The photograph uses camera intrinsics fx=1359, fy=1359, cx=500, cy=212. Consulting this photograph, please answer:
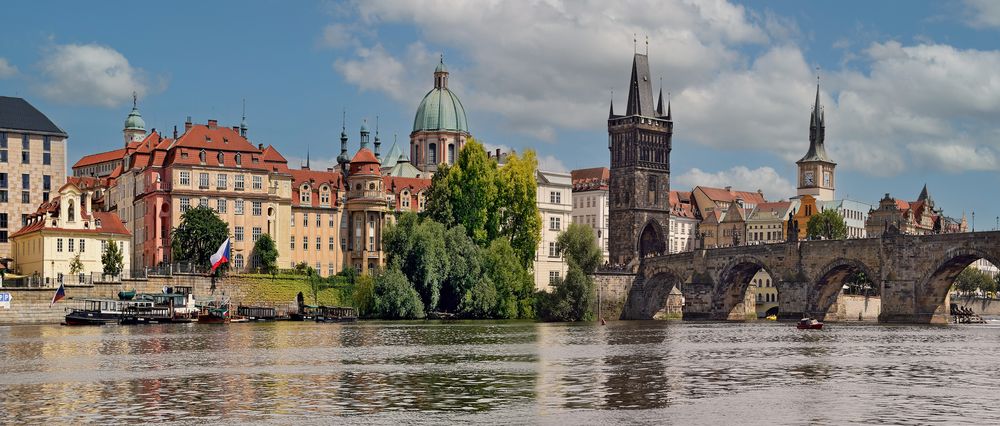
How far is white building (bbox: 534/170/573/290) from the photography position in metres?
157

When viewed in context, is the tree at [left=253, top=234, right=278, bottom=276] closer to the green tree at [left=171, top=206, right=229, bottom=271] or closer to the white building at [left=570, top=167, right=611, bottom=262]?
the green tree at [left=171, top=206, right=229, bottom=271]

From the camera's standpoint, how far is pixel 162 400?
3969cm

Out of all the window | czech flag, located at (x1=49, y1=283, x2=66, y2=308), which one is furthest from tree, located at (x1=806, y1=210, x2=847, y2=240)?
czech flag, located at (x1=49, y1=283, x2=66, y2=308)

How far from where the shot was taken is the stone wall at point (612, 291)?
144 meters

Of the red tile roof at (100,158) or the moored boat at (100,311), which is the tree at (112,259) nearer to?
the moored boat at (100,311)

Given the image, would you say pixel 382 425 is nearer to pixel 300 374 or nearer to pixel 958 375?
pixel 300 374

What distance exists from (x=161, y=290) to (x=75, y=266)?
302 inches

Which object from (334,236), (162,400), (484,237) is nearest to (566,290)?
(484,237)

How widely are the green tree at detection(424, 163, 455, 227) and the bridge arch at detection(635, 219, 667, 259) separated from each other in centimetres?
6082

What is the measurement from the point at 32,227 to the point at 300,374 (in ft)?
273

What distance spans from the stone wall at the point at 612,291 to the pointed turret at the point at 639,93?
133 ft

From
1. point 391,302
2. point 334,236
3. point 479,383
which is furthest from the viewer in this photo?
point 334,236

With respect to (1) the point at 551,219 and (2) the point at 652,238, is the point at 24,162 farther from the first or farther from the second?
(2) the point at 652,238

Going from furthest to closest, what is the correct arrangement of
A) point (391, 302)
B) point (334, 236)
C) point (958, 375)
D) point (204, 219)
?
point (334, 236) < point (204, 219) < point (391, 302) < point (958, 375)
